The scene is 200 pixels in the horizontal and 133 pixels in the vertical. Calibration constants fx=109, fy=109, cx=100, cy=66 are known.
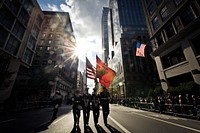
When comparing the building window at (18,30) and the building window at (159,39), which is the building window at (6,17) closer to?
the building window at (18,30)

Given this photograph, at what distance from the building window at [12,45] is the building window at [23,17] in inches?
189

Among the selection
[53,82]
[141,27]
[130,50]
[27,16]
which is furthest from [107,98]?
[141,27]

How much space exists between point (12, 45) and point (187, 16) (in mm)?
31164

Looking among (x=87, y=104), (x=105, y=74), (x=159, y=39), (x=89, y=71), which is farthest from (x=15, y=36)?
(x=159, y=39)

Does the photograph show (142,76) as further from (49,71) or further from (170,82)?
(49,71)

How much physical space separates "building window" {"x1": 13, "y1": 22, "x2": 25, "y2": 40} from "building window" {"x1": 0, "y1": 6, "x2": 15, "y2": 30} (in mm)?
1413

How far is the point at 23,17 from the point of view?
2480cm

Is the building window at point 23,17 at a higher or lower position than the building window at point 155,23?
higher

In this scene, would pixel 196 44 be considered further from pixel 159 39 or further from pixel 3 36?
pixel 3 36

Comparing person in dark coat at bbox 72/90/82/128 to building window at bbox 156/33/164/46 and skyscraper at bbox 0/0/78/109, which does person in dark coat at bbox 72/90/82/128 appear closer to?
skyscraper at bbox 0/0/78/109

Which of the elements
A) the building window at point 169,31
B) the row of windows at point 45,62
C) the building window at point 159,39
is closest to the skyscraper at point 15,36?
the row of windows at point 45,62

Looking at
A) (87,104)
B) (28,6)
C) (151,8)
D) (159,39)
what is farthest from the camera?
(28,6)


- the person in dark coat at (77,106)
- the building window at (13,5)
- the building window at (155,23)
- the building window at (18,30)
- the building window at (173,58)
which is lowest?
the person in dark coat at (77,106)

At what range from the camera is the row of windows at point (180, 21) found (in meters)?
15.1
